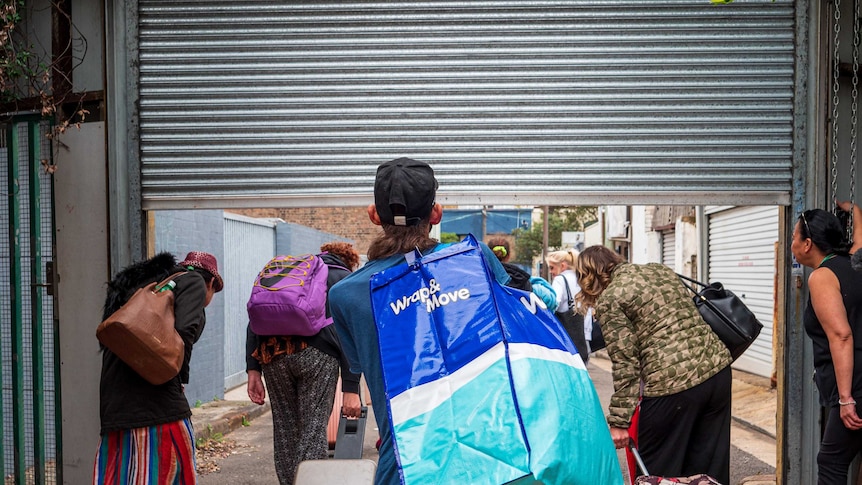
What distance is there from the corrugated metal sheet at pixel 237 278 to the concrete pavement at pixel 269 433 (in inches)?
17.1

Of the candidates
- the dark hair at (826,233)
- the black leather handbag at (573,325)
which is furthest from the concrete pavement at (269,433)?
the dark hair at (826,233)

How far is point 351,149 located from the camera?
5.50m

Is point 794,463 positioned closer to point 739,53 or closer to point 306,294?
point 739,53

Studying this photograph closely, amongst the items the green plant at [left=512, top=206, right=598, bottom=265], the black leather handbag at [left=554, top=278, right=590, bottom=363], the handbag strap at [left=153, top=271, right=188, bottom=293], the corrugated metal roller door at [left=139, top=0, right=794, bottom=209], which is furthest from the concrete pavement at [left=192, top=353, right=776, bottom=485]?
the green plant at [left=512, top=206, right=598, bottom=265]

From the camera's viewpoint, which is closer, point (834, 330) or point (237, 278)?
point (834, 330)

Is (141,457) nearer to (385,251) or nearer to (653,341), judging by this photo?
(385,251)

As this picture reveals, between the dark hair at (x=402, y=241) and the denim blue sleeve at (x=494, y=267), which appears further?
the dark hair at (x=402, y=241)

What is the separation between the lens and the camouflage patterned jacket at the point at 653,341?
4742mm

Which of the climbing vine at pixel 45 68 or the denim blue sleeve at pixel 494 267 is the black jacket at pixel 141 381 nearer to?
the climbing vine at pixel 45 68

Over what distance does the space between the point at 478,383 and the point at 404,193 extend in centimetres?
67

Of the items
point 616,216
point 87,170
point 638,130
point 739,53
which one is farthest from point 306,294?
point 616,216

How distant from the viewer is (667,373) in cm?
475

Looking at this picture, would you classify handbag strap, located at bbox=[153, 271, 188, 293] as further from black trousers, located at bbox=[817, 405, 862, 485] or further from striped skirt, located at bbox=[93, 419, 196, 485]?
black trousers, located at bbox=[817, 405, 862, 485]

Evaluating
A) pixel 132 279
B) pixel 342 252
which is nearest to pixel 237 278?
pixel 342 252
